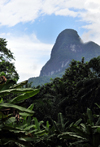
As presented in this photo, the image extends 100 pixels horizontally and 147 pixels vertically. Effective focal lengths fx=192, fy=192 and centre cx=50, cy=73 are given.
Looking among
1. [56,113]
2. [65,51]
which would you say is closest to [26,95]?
[56,113]

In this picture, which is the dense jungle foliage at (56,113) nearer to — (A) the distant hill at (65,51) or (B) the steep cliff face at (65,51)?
(A) the distant hill at (65,51)

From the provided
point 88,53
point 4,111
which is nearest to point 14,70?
point 4,111

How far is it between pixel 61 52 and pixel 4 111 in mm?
163976

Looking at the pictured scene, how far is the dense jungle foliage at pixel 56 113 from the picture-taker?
2689mm

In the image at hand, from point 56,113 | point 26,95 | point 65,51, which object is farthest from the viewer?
point 65,51

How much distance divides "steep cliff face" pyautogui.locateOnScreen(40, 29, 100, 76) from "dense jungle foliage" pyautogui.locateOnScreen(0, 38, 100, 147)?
139 meters

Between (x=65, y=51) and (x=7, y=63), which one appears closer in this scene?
(x=7, y=63)

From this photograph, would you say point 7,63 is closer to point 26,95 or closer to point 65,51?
point 26,95

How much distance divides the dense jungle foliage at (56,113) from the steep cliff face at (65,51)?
5478 inches

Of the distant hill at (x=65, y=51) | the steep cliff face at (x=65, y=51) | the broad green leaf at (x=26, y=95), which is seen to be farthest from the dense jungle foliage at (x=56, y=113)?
the steep cliff face at (x=65, y=51)

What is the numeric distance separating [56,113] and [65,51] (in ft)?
499

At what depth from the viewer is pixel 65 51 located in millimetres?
165375

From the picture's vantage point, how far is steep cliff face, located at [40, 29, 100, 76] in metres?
160

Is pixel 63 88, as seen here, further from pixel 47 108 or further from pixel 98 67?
pixel 98 67
